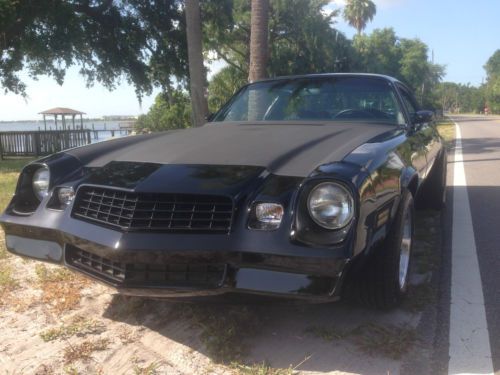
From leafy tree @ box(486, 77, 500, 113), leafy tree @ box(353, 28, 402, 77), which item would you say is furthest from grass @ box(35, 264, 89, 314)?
leafy tree @ box(486, 77, 500, 113)

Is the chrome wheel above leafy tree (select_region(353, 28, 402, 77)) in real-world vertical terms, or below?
below

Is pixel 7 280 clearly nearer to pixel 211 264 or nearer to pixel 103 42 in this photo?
pixel 211 264

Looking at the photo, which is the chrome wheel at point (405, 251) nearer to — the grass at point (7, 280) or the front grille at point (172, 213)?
the front grille at point (172, 213)

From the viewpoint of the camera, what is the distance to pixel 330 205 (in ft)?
7.85

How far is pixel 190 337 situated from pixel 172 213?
78cm

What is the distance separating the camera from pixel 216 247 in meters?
2.39

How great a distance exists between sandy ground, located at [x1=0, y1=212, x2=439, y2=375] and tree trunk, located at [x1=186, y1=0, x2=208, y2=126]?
7564 millimetres

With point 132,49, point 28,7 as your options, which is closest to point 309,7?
point 132,49

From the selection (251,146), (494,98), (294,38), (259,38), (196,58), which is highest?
(294,38)

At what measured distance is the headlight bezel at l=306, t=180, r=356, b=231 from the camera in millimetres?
2367

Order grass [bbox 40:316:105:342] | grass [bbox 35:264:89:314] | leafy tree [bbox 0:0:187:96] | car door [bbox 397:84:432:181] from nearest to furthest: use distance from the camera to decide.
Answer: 1. grass [bbox 40:316:105:342]
2. grass [bbox 35:264:89:314]
3. car door [bbox 397:84:432:181]
4. leafy tree [bbox 0:0:187:96]

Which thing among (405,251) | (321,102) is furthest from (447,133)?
(405,251)

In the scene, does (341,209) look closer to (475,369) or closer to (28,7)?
(475,369)

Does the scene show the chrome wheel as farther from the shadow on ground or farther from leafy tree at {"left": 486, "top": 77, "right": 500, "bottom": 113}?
leafy tree at {"left": 486, "top": 77, "right": 500, "bottom": 113}
